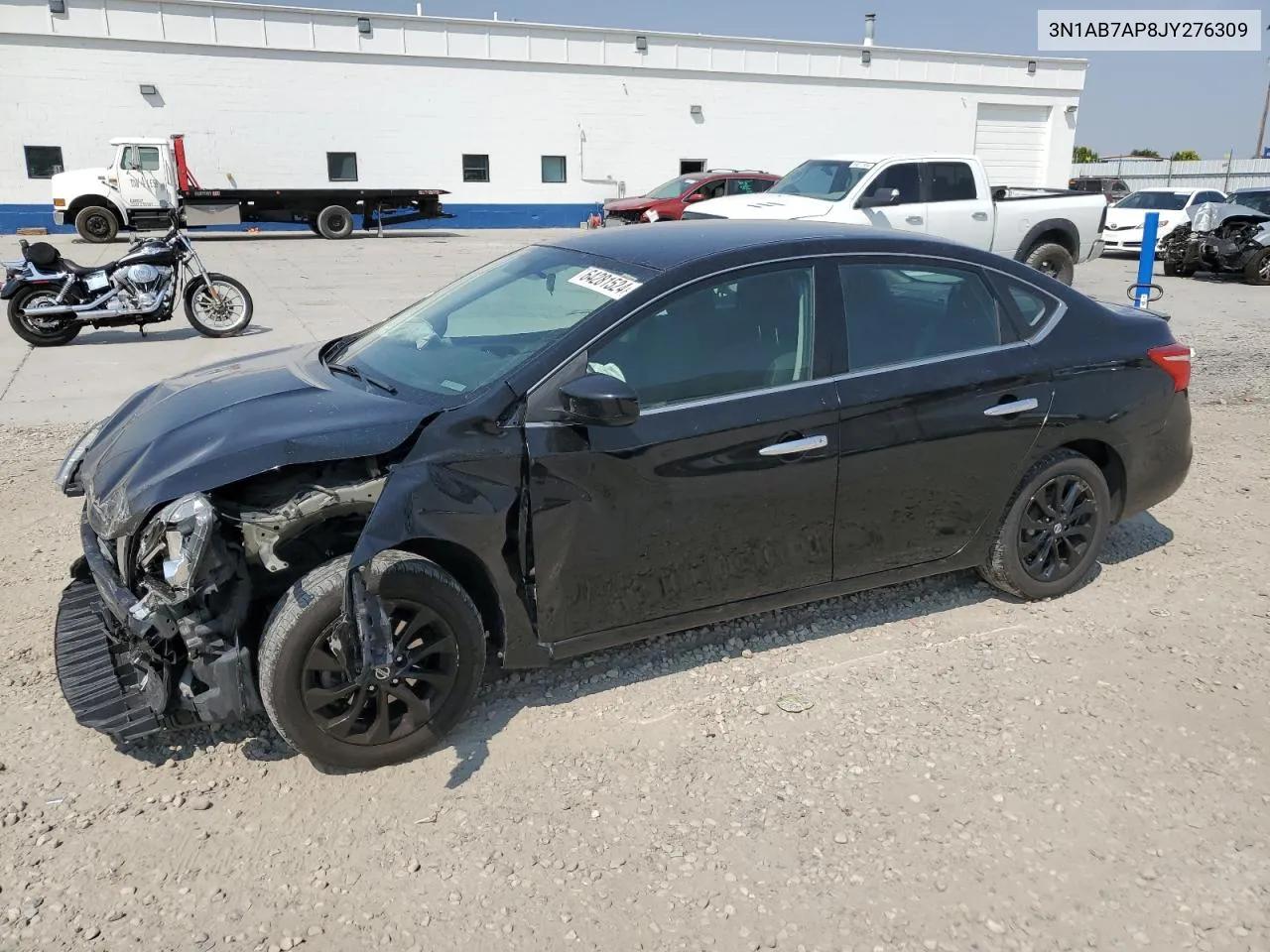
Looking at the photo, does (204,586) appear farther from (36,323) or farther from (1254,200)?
(1254,200)

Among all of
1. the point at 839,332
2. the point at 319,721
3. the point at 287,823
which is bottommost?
the point at 287,823

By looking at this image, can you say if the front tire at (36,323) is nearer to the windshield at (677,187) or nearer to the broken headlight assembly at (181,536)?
the broken headlight assembly at (181,536)

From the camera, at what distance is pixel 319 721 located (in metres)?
3.06

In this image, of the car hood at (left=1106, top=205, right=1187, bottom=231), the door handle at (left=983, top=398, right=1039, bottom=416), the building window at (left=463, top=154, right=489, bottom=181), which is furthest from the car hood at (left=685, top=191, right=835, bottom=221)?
the building window at (left=463, top=154, right=489, bottom=181)

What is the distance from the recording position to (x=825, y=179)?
12898mm

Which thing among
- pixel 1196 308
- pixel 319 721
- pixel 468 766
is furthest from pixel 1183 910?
pixel 1196 308

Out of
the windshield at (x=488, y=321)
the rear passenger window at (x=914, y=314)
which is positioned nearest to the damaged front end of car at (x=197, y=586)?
the windshield at (x=488, y=321)

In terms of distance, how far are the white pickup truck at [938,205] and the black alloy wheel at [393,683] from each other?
9.82m

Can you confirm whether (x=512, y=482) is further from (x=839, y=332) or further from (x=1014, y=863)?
(x=1014, y=863)

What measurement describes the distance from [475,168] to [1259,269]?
2298 cm

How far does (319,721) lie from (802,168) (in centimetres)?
1201

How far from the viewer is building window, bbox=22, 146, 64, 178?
27.3m

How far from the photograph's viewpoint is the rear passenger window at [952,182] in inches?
500

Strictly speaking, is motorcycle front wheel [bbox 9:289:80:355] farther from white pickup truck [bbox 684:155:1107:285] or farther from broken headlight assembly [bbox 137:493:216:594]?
broken headlight assembly [bbox 137:493:216:594]
